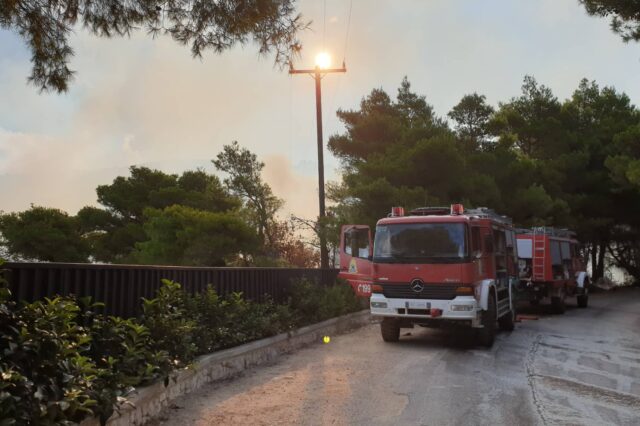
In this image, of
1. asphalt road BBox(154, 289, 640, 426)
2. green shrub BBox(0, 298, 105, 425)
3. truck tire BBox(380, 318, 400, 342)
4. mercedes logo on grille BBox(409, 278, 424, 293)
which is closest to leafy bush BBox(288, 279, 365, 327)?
asphalt road BBox(154, 289, 640, 426)

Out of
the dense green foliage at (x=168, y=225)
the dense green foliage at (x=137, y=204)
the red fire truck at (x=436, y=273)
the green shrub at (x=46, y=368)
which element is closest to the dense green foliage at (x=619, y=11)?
the red fire truck at (x=436, y=273)

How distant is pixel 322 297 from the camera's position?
47.9ft

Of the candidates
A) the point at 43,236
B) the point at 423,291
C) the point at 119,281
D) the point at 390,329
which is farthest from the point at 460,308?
the point at 43,236

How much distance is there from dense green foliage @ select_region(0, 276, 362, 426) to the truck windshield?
316cm

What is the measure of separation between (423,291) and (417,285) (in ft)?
0.57

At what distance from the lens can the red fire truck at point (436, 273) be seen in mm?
11078

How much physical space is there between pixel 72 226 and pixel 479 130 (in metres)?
34.5

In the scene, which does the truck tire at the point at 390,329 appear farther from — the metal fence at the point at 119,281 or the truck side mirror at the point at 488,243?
the metal fence at the point at 119,281

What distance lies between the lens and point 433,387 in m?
7.72

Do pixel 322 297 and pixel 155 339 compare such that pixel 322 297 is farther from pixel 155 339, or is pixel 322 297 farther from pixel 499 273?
pixel 155 339

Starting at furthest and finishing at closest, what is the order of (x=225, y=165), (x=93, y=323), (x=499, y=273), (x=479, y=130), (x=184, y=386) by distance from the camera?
(x=225, y=165) → (x=479, y=130) → (x=499, y=273) → (x=184, y=386) → (x=93, y=323)

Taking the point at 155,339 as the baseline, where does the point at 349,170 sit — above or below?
above

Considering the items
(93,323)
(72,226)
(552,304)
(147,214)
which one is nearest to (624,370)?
(93,323)

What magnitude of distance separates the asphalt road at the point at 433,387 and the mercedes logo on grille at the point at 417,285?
123cm
